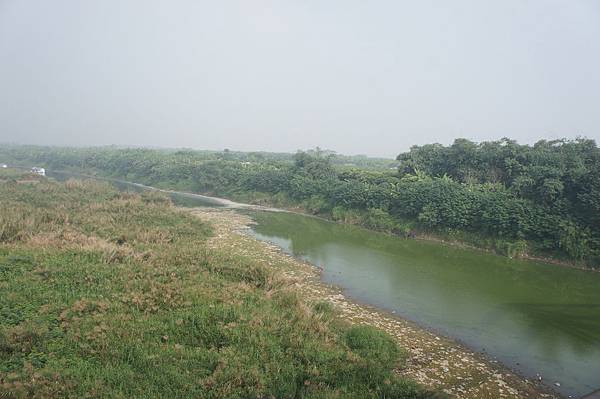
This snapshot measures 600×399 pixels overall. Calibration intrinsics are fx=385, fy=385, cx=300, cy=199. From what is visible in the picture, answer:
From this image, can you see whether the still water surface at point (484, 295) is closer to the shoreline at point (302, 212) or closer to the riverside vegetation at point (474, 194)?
the shoreline at point (302, 212)

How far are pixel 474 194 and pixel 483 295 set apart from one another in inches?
507

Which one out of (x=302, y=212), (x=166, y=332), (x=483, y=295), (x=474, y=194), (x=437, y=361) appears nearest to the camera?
(x=166, y=332)

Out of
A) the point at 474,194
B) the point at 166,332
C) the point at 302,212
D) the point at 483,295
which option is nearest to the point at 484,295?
the point at 483,295

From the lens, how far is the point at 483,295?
17391 millimetres

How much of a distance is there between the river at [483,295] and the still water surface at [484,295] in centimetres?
4

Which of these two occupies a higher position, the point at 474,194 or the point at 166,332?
the point at 474,194

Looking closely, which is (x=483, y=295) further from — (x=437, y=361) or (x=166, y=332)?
(x=166, y=332)

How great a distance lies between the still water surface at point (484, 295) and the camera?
12070 mm

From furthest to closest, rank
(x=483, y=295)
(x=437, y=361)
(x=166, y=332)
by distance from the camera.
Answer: (x=483, y=295), (x=437, y=361), (x=166, y=332)

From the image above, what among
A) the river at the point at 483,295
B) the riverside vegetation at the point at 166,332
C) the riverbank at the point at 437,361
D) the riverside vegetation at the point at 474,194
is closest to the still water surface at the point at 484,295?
the river at the point at 483,295

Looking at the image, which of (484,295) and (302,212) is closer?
(484,295)

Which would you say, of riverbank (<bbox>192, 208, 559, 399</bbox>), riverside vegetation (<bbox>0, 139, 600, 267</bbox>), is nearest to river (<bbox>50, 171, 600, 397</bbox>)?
riverbank (<bbox>192, 208, 559, 399</bbox>)

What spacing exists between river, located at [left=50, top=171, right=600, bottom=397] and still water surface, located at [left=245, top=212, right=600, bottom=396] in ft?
0.12

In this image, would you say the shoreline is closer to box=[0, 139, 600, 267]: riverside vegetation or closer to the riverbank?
box=[0, 139, 600, 267]: riverside vegetation
